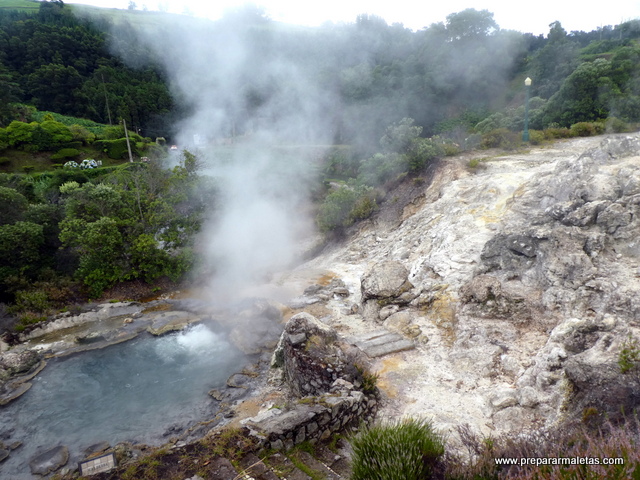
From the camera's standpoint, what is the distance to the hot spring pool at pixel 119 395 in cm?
615

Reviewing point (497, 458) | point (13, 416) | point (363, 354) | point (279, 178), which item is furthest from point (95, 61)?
point (497, 458)

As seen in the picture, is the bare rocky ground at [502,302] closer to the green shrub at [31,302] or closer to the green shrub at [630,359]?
the green shrub at [630,359]

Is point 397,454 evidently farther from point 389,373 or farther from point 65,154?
point 65,154

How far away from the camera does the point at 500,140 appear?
1491 cm

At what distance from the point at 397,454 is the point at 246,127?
81.4 ft

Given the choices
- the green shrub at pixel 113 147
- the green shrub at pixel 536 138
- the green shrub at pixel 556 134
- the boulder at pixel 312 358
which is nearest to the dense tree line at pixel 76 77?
the green shrub at pixel 113 147

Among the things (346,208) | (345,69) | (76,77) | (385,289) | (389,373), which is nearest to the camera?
(389,373)

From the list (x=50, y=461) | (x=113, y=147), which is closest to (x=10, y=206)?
(x=50, y=461)

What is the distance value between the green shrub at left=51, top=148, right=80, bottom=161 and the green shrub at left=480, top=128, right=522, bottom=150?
23.4 metres

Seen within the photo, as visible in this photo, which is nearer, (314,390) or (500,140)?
(314,390)

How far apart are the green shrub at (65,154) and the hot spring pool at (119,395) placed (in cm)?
1937

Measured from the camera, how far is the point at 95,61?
3844 cm

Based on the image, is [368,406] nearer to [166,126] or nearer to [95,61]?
[166,126]

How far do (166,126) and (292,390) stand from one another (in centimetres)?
3018
